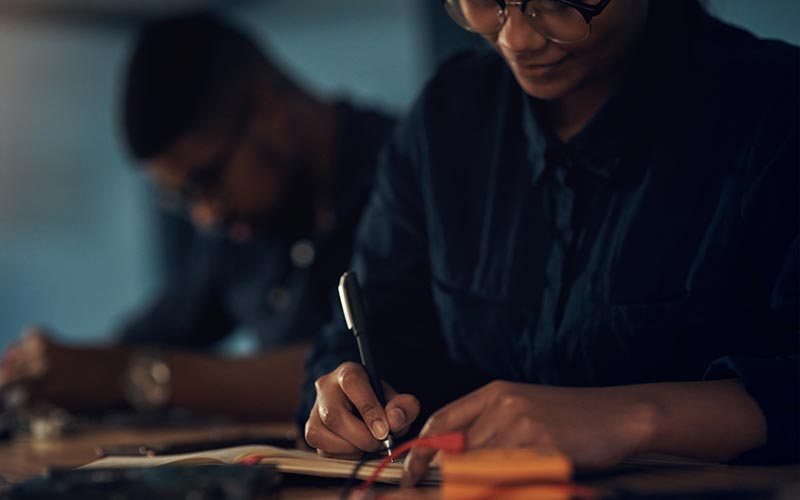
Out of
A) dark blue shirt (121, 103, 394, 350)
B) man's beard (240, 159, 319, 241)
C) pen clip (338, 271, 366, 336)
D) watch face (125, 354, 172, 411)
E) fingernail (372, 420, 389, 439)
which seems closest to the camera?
fingernail (372, 420, 389, 439)

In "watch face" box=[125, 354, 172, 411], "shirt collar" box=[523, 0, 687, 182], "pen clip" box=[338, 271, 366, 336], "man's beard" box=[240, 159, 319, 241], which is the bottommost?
"watch face" box=[125, 354, 172, 411]

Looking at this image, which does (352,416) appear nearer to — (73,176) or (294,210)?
(294,210)

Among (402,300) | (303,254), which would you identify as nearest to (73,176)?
(303,254)

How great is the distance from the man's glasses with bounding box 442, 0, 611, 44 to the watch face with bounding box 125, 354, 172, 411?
133 cm

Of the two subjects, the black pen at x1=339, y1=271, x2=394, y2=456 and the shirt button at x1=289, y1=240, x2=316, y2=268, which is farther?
the shirt button at x1=289, y1=240, x2=316, y2=268

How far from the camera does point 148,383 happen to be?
6.82 feet

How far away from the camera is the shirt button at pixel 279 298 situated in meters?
2.23

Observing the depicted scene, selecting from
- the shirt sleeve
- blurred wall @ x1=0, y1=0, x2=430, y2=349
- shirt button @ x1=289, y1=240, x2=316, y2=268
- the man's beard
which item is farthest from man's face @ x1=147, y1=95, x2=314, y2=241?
blurred wall @ x1=0, y1=0, x2=430, y2=349

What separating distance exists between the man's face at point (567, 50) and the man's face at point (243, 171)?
1221mm

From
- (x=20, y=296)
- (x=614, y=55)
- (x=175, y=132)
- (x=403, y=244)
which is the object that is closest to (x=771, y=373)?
(x=614, y=55)

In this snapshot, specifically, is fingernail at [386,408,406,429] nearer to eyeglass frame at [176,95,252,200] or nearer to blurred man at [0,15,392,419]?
blurred man at [0,15,392,419]

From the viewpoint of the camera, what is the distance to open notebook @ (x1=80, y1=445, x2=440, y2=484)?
2.55 ft

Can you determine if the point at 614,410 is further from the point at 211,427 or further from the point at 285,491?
the point at 211,427

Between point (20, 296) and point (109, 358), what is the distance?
257 cm
